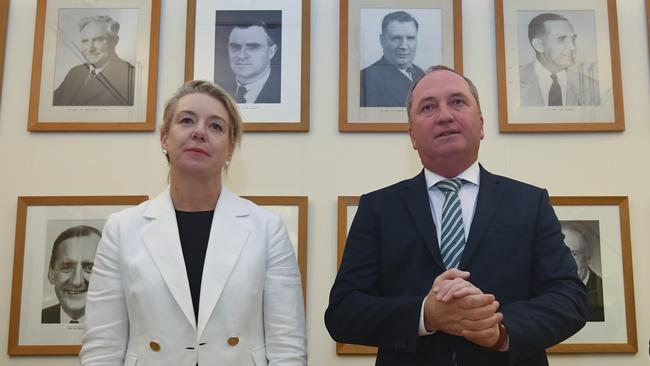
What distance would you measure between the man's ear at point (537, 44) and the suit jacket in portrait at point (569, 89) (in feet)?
0.21

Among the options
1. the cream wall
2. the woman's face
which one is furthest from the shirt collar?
the cream wall

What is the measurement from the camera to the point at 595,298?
104 inches

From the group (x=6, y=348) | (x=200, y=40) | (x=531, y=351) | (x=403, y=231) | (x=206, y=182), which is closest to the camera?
(x=531, y=351)

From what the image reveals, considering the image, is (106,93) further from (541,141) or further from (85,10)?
(541,141)

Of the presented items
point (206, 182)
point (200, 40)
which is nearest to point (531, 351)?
point (206, 182)

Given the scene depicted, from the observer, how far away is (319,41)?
285cm

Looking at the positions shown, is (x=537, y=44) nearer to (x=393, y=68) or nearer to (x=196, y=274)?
(x=393, y=68)

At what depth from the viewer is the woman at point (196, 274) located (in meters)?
1.89

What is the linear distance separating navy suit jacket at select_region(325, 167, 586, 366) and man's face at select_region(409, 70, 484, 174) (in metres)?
0.10

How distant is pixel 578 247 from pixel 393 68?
107 cm

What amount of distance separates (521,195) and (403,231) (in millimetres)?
357

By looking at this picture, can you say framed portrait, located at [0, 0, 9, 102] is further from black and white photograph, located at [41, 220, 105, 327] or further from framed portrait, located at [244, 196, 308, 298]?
framed portrait, located at [244, 196, 308, 298]

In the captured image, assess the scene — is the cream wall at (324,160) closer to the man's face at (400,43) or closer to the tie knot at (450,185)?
the man's face at (400,43)

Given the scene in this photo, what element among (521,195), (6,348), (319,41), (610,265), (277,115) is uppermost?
(319,41)
